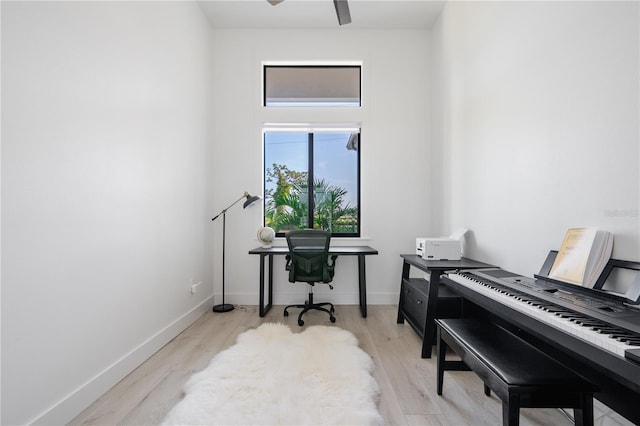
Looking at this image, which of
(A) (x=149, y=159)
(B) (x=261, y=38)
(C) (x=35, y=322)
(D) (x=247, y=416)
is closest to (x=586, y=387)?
(D) (x=247, y=416)

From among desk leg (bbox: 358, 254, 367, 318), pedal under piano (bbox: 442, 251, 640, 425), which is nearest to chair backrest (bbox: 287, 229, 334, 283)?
desk leg (bbox: 358, 254, 367, 318)

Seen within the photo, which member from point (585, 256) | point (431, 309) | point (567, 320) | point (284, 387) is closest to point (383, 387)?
point (284, 387)

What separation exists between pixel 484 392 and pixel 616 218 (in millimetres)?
1213

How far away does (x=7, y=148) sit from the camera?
1276 millimetres

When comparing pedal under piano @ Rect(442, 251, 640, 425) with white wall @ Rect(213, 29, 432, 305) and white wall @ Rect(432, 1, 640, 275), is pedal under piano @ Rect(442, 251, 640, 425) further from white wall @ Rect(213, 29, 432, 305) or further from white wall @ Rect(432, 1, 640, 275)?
white wall @ Rect(213, 29, 432, 305)

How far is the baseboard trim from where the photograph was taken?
1.48 meters

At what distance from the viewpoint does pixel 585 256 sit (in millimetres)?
1407

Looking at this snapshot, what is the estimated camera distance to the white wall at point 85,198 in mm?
1326

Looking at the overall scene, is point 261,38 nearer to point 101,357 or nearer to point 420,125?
point 420,125

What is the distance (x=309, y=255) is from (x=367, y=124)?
6.05 feet

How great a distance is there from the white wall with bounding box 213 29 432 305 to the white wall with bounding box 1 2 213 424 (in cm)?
91

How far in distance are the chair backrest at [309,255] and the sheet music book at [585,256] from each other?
1923mm

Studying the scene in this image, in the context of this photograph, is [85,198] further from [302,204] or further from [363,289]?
[363,289]

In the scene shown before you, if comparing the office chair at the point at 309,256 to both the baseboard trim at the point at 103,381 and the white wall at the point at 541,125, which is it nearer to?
the baseboard trim at the point at 103,381
